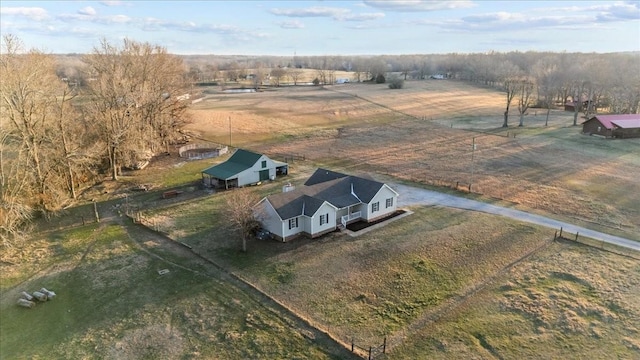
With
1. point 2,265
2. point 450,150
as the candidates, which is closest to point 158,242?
point 2,265

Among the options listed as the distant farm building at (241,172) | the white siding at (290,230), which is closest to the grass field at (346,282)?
the white siding at (290,230)

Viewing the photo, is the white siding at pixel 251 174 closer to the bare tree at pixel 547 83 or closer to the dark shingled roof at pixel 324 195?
the dark shingled roof at pixel 324 195

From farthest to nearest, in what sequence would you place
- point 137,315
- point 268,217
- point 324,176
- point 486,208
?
point 324,176, point 486,208, point 268,217, point 137,315

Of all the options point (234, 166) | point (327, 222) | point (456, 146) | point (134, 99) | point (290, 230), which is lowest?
point (290, 230)

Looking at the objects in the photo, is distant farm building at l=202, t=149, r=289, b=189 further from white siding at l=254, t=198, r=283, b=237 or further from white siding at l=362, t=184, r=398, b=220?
white siding at l=362, t=184, r=398, b=220

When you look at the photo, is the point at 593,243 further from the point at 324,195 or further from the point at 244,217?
the point at 244,217

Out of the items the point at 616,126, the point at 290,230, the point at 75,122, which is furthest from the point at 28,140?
the point at 616,126
